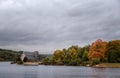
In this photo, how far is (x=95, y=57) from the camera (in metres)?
145

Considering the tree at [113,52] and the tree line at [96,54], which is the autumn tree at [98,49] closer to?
the tree line at [96,54]

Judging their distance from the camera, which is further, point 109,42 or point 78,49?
point 78,49

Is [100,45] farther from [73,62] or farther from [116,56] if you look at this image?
[73,62]

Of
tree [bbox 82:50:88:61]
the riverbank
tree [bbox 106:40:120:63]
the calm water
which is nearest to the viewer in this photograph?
the calm water

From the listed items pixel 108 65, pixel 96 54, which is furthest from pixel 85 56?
pixel 108 65

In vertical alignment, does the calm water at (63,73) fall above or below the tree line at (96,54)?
below

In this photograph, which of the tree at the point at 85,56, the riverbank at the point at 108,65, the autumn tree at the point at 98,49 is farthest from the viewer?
the tree at the point at 85,56

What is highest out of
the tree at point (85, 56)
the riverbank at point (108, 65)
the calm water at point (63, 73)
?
the tree at point (85, 56)

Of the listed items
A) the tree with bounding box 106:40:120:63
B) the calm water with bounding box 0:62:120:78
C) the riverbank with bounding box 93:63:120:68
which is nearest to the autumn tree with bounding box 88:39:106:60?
the tree with bounding box 106:40:120:63

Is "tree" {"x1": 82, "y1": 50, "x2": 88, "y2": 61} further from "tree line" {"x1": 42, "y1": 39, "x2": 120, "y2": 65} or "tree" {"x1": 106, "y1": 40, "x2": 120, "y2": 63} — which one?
"tree" {"x1": 106, "y1": 40, "x2": 120, "y2": 63}

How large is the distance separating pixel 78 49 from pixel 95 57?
107 ft

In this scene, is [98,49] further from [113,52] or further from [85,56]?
[85,56]

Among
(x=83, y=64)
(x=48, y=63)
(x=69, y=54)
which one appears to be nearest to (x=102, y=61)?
(x=83, y=64)

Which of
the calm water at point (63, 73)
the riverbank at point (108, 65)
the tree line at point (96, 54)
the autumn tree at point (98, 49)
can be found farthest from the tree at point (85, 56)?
the calm water at point (63, 73)
